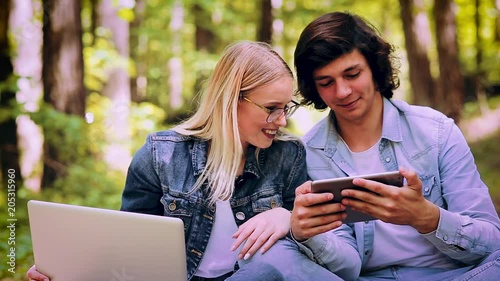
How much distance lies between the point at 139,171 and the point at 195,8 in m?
11.9

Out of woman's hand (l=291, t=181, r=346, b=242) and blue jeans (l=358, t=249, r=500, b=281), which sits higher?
woman's hand (l=291, t=181, r=346, b=242)

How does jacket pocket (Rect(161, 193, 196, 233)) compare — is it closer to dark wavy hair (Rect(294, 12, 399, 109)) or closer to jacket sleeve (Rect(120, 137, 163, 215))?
jacket sleeve (Rect(120, 137, 163, 215))

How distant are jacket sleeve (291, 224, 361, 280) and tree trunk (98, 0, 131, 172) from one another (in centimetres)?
537

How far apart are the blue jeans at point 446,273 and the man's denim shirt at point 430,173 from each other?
52 mm

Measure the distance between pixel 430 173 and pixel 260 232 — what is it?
79cm

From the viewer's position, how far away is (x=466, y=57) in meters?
18.0

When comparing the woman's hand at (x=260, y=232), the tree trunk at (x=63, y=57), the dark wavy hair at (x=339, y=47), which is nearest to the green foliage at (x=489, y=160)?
the tree trunk at (x=63, y=57)

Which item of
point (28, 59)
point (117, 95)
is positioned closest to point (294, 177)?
point (28, 59)

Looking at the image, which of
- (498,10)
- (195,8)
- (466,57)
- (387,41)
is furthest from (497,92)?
(387,41)

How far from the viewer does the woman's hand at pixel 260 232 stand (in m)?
2.29

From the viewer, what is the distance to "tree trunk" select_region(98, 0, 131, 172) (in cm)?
797

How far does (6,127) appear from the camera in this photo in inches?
281

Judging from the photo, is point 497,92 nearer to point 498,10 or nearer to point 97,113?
point 498,10

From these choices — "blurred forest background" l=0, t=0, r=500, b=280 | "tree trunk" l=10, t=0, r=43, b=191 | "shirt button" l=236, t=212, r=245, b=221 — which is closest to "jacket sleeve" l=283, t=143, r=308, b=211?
"shirt button" l=236, t=212, r=245, b=221
